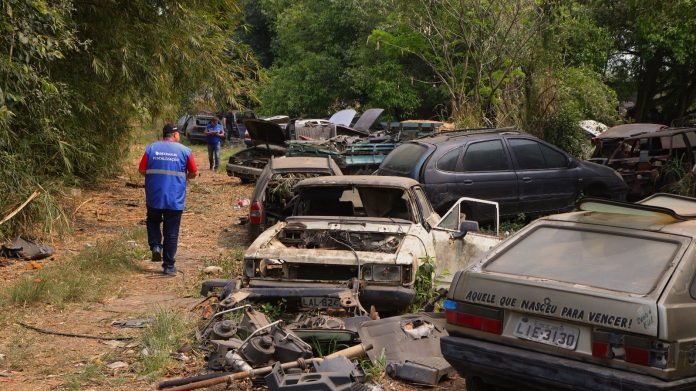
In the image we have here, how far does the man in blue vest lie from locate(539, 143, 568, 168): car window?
5.64 metres

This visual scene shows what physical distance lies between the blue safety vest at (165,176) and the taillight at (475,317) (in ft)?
16.5

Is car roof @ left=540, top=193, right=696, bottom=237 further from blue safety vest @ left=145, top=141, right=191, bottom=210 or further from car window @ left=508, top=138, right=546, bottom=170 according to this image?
car window @ left=508, top=138, right=546, bottom=170

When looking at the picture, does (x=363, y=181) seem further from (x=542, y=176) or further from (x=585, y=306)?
(x=542, y=176)

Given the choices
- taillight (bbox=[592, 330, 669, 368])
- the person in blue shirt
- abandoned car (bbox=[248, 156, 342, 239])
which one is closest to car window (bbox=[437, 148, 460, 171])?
abandoned car (bbox=[248, 156, 342, 239])

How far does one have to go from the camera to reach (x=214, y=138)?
2325 centimetres

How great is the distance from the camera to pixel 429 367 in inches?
233

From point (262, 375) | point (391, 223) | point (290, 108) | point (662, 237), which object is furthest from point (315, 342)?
point (290, 108)

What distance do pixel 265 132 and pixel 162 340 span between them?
40.7 feet

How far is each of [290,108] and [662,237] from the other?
1093 inches

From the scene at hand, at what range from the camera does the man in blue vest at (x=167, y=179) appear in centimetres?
948

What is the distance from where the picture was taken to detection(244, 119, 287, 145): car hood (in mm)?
18266

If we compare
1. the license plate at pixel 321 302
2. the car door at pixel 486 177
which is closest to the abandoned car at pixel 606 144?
the car door at pixel 486 177

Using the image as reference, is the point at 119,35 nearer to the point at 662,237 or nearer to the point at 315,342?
the point at 315,342

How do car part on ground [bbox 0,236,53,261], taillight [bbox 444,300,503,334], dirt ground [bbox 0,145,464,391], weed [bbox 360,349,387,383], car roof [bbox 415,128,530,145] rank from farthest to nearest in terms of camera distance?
car roof [bbox 415,128,530,145] < car part on ground [bbox 0,236,53,261] < dirt ground [bbox 0,145,464,391] < weed [bbox 360,349,387,383] < taillight [bbox 444,300,503,334]
